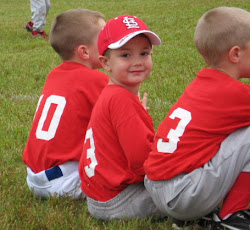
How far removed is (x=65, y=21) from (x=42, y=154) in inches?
37.6

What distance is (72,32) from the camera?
3.53 m

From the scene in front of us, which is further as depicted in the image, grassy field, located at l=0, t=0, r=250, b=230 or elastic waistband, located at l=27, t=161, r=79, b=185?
elastic waistband, located at l=27, t=161, r=79, b=185

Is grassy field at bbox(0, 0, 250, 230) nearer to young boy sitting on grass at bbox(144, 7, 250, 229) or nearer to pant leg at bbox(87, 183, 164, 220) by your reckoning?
pant leg at bbox(87, 183, 164, 220)

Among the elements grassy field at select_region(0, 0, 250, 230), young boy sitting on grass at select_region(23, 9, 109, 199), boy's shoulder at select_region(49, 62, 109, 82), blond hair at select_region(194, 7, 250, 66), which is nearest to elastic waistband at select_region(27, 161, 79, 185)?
young boy sitting on grass at select_region(23, 9, 109, 199)

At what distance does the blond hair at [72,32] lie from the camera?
352 centimetres

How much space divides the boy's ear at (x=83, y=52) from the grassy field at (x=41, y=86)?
3.19 feet

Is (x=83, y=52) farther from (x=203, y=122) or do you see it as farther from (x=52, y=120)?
(x=203, y=122)

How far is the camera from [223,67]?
8.88 ft

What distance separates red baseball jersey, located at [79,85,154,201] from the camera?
2.78 metres

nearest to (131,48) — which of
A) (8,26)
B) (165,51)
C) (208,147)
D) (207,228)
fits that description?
(208,147)

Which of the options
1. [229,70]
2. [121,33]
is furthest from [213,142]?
[121,33]

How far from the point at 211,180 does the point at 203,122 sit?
0.96 feet

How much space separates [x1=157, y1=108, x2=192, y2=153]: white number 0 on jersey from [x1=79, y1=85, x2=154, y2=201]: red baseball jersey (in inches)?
6.5

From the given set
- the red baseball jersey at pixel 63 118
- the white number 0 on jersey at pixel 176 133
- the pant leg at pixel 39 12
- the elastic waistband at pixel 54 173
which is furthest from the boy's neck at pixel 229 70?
the pant leg at pixel 39 12
